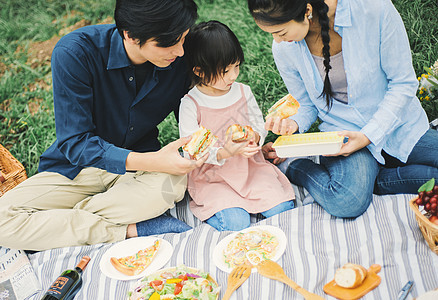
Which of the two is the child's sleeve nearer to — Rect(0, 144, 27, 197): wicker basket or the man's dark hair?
the man's dark hair

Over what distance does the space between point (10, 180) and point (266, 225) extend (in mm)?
1869

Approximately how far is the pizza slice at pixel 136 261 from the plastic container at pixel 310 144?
0.88 metres

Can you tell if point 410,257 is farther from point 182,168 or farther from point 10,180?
point 10,180

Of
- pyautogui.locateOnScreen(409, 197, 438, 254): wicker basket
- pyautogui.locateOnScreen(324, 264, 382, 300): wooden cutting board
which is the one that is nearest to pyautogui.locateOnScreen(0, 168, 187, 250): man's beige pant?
pyautogui.locateOnScreen(324, 264, 382, 300): wooden cutting board

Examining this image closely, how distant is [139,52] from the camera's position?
241cm

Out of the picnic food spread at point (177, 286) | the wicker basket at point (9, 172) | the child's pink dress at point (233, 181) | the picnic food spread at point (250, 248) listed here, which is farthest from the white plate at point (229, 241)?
the wicker basket at point (9, 172)

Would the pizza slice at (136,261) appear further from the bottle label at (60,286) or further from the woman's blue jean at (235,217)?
the woman's blue jean at (235,217)

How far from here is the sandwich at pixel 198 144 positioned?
238 cm

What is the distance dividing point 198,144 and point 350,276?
1.05 meters

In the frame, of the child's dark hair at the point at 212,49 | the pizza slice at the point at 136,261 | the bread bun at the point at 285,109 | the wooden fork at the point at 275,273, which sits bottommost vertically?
the pizza slice at the point at 136,261

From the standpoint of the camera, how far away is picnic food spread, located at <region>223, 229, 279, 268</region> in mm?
2129

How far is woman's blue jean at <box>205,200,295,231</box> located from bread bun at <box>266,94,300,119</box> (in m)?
0.54

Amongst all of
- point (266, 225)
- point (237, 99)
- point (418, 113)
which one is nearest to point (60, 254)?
point (266, 225)

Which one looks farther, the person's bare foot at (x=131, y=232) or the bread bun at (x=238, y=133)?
the person's bare foot at (x=131, y=232)
